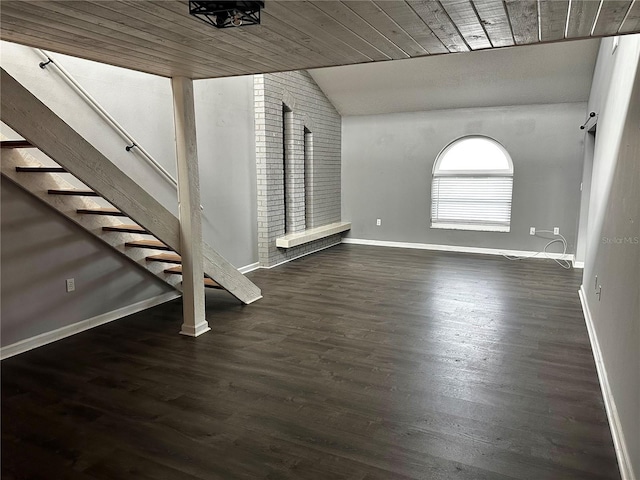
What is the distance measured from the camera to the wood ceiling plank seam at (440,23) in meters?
1.98

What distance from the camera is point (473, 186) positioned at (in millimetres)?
7582

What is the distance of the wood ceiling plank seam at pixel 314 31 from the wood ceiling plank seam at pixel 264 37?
16 cm

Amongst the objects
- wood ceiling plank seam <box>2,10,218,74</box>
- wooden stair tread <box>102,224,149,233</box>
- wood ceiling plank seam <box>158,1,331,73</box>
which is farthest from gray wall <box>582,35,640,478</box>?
wooden stair tread <box>102,224,149,233</box>

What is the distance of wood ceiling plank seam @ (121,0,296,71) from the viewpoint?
2104 millimetres

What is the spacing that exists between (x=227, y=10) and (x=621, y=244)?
8.44ft

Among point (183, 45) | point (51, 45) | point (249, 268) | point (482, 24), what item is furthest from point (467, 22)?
point (249, 268)

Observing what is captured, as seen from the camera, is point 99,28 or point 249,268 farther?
point 249,268

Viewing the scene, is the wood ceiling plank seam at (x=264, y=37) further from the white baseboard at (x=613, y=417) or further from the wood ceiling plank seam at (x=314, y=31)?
the white baseboard at (x=613, y=417)

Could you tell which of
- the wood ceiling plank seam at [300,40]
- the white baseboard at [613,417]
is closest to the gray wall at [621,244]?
the white baseboard at [613,417]

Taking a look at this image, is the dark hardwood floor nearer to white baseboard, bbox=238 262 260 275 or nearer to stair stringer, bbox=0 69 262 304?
stair stringer, bbox=0 69 262 304

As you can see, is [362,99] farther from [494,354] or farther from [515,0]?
[515,0]

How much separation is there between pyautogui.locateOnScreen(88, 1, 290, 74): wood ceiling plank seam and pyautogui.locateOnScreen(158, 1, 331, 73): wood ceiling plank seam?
0.16 m

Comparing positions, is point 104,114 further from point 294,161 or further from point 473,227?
point 473,227

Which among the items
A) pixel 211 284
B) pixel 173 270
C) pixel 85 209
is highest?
pixel 85 209
